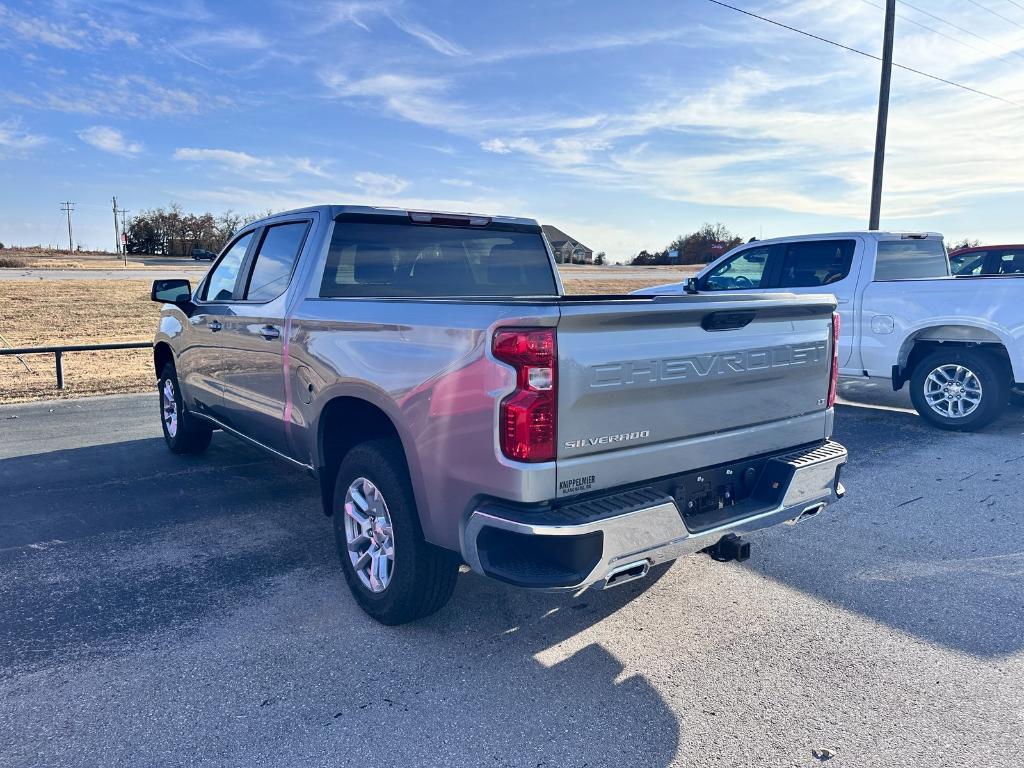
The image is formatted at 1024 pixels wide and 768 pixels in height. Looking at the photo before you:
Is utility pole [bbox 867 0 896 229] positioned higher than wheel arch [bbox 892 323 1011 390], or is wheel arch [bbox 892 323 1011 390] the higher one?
utility pole [bbox 867 0 896 229]

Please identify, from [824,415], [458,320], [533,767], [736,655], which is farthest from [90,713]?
[824,415]

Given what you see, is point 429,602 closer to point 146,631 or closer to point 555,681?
point 555,681

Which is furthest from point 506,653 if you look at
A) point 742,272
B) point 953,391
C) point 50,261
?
point 50,261

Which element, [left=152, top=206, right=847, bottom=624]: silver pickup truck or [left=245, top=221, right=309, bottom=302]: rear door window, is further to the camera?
[left=245, top=221, right=309, bottom=302]: rear door window

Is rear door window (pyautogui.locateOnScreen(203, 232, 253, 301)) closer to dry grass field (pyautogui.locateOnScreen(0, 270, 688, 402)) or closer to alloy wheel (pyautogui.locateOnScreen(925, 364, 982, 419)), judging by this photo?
dry grass field (pyautogui.locateOnScreen(0, 270, 688, 402))

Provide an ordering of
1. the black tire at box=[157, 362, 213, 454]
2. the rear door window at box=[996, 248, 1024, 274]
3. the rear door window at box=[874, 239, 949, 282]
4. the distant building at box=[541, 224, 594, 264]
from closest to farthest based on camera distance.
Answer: the black tire at box=[157, 362, 213, 454]
the rear door window at box=[874, 239, 949, 282]
the rear door window at box=[996, 248, 1024, 274]
the distant building at box=[541, 224, 594, 264]

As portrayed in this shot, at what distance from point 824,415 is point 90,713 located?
3.46m

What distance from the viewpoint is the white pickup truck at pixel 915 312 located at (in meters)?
7.21

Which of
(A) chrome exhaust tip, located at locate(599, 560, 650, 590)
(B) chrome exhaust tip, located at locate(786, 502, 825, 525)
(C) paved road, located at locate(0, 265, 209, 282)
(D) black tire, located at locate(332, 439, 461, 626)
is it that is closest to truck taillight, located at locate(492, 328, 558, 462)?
(A) chrome exhaust tip, located at locate(599, 560, 650, 590)

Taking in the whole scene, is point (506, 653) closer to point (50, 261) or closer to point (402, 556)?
point (402, 556)

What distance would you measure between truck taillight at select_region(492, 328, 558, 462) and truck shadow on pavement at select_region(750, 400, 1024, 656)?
2.08 meters

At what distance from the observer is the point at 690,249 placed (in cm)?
7100

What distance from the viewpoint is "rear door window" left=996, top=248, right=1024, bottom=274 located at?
11.3m

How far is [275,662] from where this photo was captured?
325 centimetres
